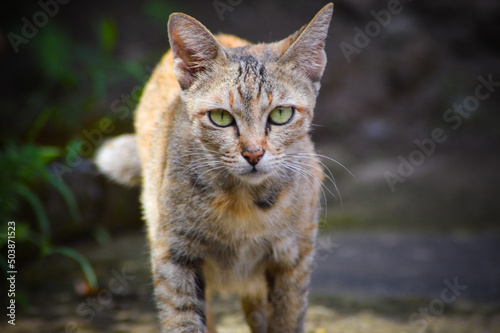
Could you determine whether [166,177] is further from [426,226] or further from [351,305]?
[426,226]

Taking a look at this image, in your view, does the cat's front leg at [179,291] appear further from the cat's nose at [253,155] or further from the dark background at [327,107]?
the dark background at [327,107]

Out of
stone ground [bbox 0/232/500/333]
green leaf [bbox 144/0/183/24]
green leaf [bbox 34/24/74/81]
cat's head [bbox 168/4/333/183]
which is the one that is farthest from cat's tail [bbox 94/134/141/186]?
green leaf [bbox 144/0/183/24]

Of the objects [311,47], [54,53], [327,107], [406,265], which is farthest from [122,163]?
[327,107]

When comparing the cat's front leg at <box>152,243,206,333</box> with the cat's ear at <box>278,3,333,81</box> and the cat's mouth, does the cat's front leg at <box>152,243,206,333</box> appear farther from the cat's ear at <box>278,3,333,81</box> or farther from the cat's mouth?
the cat's ear at <box>278,3,333,81</box>

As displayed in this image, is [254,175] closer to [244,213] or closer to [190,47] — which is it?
[244,213]

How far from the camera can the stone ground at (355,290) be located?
12.2 ft

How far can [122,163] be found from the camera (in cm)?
383

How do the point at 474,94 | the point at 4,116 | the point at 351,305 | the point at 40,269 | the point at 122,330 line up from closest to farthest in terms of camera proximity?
1. the point at 122,330
2. the point at 351,305
3. the point at 40,269
4. the point at 4,116
5. the point at 474,94

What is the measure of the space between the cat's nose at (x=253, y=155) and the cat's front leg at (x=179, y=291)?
0.65 metres

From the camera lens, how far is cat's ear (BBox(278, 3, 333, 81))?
2.78m

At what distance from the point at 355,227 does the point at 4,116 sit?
3902 mm

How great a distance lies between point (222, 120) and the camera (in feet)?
8.68

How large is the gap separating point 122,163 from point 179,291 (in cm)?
138

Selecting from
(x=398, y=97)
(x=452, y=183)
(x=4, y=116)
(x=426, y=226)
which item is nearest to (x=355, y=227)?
(x=426, y=226)
